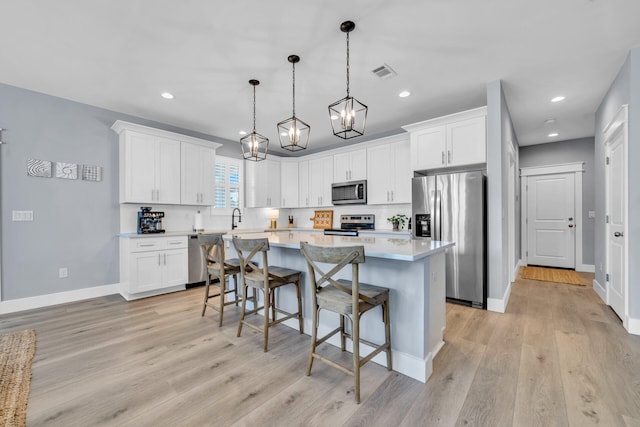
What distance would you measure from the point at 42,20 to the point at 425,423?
4023 millimetres

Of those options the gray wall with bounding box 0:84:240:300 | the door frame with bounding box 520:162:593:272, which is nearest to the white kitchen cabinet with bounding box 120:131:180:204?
the gray wall with bounding box 0:84:240:300

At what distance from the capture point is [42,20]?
7.36 feet

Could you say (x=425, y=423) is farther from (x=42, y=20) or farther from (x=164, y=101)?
A: (x=164, y=101)

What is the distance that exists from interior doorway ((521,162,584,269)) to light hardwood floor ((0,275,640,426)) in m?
3.30

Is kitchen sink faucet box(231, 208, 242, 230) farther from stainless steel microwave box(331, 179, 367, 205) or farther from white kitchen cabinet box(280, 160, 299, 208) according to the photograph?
stainless steel microwave box(331, 179, 367, 205)

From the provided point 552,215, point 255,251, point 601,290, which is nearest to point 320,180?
point 255,251

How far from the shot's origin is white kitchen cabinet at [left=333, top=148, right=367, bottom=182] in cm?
526

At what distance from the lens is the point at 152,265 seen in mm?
3963

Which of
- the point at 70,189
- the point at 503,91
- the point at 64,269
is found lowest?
the point at 64,269

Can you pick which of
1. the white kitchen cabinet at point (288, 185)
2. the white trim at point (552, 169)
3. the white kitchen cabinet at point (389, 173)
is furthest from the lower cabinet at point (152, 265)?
the white trim at point (552, 169)

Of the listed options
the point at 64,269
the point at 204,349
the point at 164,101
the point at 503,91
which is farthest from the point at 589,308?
the point at 64,269

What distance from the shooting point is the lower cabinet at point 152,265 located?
381 centimetres

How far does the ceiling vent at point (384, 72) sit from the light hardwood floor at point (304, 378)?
2.78 m

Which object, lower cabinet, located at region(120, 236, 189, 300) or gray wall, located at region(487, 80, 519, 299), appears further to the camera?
lower cabinet, located at region(120, 236, 189, 300)
